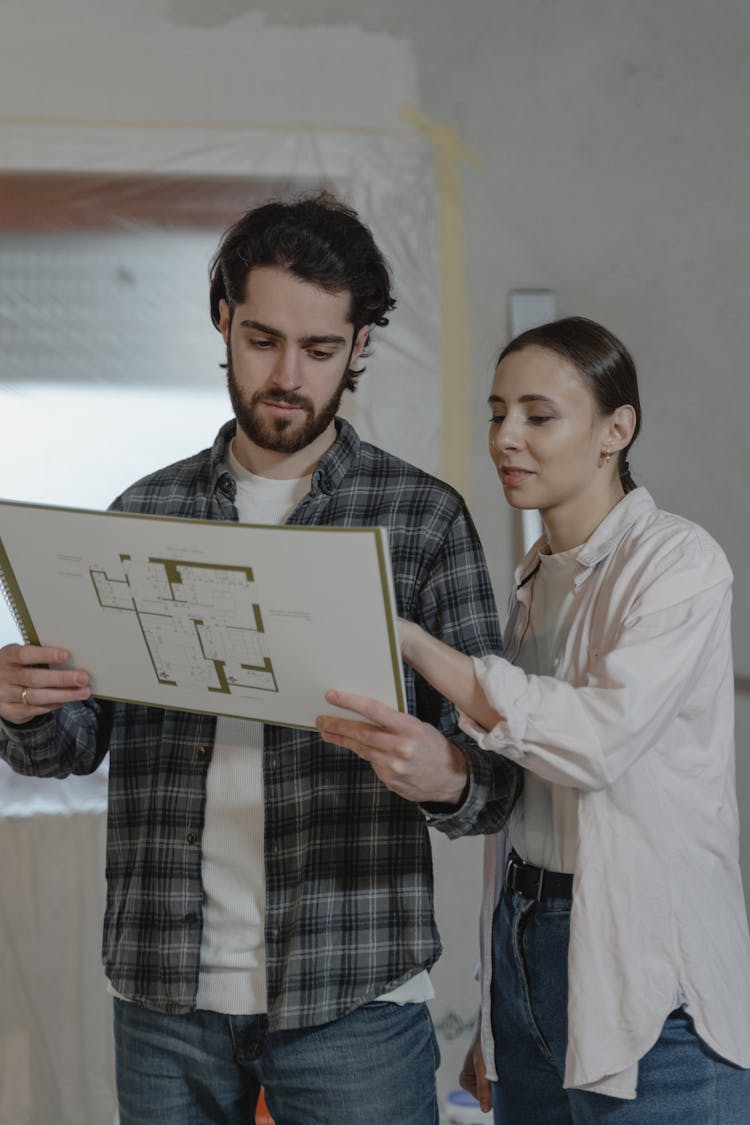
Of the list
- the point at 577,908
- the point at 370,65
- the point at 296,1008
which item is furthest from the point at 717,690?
the point at 370,65

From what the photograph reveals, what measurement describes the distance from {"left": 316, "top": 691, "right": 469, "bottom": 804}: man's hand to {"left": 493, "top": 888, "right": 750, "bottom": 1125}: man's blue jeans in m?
0.19

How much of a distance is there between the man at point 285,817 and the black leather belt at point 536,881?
8cm

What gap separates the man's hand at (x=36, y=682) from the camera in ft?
3.69

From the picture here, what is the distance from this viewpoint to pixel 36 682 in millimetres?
1126

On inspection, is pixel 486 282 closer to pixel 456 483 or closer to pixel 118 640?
pixel 456 483

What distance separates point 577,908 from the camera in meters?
1.06

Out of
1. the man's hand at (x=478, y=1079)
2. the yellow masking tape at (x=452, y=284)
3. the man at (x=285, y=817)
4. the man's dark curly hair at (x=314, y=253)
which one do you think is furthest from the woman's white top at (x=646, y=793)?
the yellow masking tape at (x=452, y=284)

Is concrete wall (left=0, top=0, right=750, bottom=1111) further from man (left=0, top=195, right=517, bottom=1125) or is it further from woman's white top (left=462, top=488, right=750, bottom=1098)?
woman's white top (left=462, top=488, right=750, bottom=1098)

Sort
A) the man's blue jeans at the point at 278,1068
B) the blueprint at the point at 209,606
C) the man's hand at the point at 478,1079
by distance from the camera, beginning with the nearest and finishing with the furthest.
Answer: the blueprint at the point at 209,606 < the man's blue jeans at the point at 278,1068 < the man's hand at the point at 478,1079

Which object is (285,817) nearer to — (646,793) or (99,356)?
(646,793)

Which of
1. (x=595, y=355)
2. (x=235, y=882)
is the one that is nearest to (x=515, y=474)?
(x=595, y=355)

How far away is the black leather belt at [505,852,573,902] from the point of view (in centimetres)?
111

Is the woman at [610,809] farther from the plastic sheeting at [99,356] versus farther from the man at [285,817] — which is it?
the plastic sheeting at [99,356]

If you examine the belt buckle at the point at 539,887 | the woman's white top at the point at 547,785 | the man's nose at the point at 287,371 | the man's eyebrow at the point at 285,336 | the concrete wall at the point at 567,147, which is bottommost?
the belt buckle at the point at 539,887
